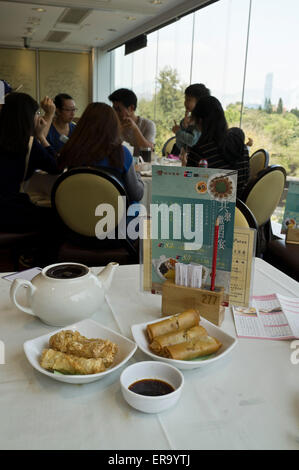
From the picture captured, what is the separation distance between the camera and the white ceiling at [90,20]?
6.22 m

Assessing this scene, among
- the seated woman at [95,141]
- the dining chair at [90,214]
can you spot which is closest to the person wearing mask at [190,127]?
the seated woman at [95,141]

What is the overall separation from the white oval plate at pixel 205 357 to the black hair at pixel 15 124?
1.85 metres

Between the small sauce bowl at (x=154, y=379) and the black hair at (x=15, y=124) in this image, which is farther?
the black hair at (x=15, y=124)

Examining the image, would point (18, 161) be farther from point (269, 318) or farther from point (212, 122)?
point (269, 318)

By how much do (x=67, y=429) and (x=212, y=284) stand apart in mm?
487

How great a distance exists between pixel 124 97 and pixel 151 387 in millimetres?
3957

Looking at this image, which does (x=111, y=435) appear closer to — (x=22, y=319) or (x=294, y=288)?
(x=22, y=319)

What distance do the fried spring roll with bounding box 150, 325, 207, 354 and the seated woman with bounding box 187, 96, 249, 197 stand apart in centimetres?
229

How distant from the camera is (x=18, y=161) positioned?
246cm

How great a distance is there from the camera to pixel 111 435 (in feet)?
2.00

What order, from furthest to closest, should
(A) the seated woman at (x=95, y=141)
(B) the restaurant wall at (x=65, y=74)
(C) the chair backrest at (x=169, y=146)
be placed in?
1. (B) the restaurant wall at (x=65, y=74)
2. (C) the chair backrest at (x=169, y=146)
3. (A) the seated woman at (x=95, y=141)

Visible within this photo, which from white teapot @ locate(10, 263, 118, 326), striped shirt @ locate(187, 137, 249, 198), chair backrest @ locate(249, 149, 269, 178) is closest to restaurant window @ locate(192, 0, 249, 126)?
chair backrest @ locate(249, 149, 269, 178)

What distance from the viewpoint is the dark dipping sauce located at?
2.24ft

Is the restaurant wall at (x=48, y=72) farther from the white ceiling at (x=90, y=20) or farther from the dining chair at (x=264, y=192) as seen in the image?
the dining chair at (x=264, y=192)
